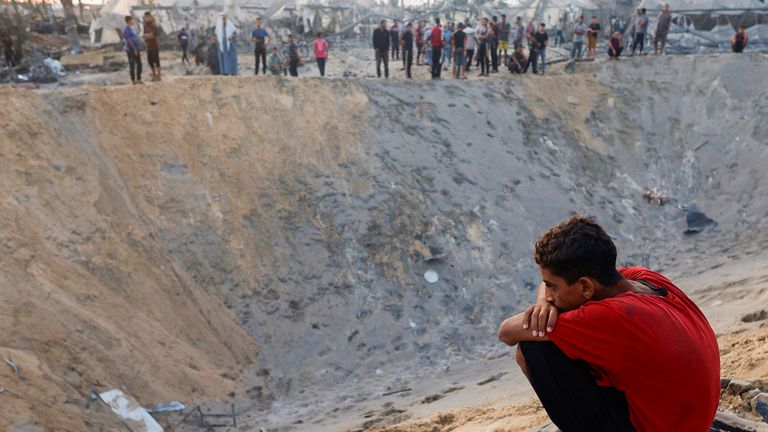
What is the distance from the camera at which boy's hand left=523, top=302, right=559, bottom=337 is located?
8.52 ft

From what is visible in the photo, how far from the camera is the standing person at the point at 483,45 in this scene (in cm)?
1491

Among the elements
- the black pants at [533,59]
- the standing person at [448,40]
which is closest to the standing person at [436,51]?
the standing person at [448,40]

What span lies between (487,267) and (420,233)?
48.2 inches

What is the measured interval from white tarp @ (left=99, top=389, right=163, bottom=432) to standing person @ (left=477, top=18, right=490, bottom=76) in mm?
10933

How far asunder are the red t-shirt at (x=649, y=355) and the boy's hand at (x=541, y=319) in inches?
1.2

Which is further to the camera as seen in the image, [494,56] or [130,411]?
[494,56]

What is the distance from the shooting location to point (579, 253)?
8.42 feet

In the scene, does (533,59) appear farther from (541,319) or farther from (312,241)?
(541,319)

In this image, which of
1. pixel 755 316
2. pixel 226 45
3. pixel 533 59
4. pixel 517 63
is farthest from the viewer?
pixel 533 59

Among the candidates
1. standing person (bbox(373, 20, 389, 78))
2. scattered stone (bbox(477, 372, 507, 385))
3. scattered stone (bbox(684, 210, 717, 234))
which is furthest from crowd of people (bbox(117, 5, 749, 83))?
scattered stone (bbox(477, 372, 507, 385))

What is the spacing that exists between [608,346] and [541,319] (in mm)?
285

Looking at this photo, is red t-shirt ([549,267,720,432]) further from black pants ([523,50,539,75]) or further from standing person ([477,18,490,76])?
black pants ([523,50,539,75])

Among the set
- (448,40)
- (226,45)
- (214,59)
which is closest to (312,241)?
(226,45)

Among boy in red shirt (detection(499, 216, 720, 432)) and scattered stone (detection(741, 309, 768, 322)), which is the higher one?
boy in red shirt (detection(499, 216, 720, 432))
